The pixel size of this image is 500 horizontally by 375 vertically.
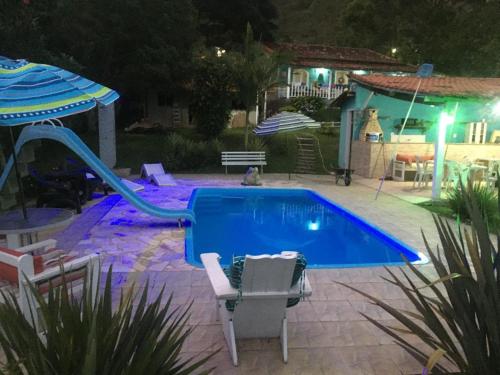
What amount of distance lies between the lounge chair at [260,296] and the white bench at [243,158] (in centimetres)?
1107

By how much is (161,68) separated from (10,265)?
54.1 ft

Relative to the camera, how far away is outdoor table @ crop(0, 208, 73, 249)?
14.5ft

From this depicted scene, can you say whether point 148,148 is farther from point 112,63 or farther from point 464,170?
point 464,170

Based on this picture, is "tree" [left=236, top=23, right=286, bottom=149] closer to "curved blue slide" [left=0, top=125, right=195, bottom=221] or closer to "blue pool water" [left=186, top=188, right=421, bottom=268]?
"blue pool water" [left=186, top=188, right=421, bottom=268]

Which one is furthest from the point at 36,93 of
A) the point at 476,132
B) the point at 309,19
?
the point at 309,19

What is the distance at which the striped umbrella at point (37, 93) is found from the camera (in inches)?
174

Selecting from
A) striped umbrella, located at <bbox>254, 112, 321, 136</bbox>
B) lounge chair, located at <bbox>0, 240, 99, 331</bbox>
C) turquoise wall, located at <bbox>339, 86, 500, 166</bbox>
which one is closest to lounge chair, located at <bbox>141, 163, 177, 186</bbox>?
striped umbrella, located at <bbox>254, 112, 321, 136</bbox>

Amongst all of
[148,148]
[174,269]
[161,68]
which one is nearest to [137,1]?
[161,68]

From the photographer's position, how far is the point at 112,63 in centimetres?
2014

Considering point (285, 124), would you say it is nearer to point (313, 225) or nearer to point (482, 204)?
point (313, 225)

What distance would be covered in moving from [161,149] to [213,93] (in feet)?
11.3

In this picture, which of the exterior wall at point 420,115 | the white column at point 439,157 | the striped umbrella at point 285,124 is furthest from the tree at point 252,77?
the white column at point 439,157

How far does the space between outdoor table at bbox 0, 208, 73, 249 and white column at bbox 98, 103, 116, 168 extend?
10396 mm

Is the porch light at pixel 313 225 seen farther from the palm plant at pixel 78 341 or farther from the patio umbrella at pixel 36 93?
the palm plant at pixel 78 341
